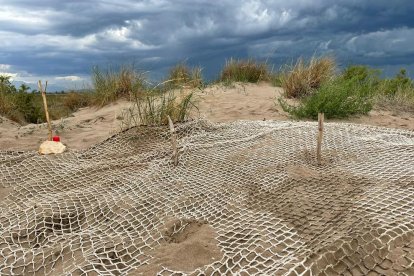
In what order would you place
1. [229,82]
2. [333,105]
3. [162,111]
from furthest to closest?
[229,82]
[333,105]
[162,111]

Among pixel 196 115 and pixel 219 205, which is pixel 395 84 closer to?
pixel 196 115

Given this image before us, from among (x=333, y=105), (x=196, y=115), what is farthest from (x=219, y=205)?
(x=196, y=115)

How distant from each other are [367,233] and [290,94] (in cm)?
653

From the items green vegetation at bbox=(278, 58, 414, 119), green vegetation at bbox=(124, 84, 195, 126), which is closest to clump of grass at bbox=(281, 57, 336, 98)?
green vegetation at bbox=(278, 58, 414, 119)

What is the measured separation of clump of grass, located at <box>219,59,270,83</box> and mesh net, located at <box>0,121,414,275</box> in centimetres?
650

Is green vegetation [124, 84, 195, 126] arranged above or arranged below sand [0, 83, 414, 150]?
above

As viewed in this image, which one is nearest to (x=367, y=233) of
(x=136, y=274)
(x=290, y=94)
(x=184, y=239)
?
(x=184, y=239)

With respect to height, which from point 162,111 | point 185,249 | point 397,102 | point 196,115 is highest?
point 162,111

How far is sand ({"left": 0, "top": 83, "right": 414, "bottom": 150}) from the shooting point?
5.84 meters

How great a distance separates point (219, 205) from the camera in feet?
10.2

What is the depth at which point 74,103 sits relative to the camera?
10.8 m

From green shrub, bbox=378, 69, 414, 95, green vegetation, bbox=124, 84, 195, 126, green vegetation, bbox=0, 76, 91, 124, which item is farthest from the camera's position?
green shrub, bbox=378, 69, 414, 95

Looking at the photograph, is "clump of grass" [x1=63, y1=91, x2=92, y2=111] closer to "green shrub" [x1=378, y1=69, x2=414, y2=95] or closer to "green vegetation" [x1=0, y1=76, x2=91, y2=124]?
"green vegetation" [x1=0, y1=76, x2=91, y2=124]

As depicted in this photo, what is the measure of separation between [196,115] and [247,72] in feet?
15.3
